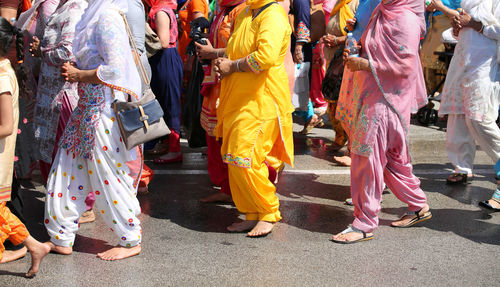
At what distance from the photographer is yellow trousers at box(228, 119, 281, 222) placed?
473cm

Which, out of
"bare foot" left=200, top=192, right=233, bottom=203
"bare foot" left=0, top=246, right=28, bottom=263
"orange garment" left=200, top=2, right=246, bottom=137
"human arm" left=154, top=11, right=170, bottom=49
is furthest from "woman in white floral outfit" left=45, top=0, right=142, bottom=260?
"human arm" left=154, top=11, right=170, bottom=49

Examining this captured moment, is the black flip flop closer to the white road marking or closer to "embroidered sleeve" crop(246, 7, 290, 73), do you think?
the white road marking

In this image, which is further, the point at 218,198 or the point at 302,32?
the point at 302,32

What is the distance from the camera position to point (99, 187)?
167 inches

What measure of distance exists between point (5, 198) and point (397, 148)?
2951mm

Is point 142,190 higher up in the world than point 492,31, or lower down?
lower down

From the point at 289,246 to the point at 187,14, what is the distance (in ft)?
13.7

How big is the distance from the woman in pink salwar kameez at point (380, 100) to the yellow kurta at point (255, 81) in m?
0.57

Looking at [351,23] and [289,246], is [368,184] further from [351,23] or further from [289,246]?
[351,23]

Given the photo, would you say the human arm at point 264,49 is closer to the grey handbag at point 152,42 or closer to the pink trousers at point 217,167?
the pink trousers at point 217,167

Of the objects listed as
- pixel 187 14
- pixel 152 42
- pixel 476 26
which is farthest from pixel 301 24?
pixel 476 26

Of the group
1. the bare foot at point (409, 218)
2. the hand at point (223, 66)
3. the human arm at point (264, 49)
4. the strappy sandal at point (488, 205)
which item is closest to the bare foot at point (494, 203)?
the strappy sandal at point (488, 205)

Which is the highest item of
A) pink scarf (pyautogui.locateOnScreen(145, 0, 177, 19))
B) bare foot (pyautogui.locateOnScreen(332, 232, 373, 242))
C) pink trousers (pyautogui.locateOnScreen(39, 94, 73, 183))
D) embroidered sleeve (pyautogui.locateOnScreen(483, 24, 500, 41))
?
pink scarf (pyautogui.locateOnScreen(145, 0, 177, 19))

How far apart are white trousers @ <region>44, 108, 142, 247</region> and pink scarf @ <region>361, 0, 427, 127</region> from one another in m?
1.95
